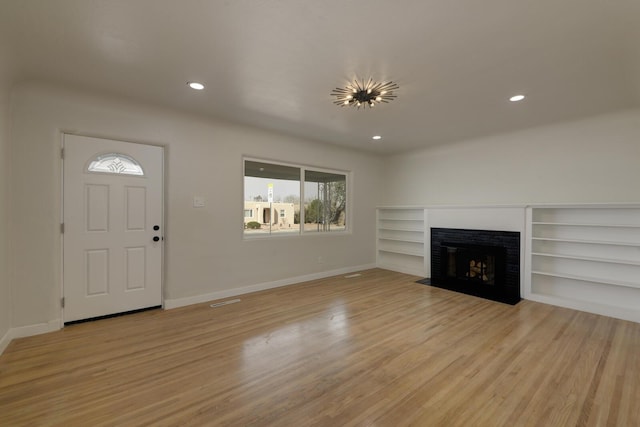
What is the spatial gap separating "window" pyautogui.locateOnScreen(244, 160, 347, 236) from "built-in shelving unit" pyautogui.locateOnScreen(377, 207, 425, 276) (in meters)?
1.09

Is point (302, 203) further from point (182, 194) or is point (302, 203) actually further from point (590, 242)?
point (590, 242)

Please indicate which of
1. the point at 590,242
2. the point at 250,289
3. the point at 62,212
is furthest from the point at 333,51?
the point at 590,242

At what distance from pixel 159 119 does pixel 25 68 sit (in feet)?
3.99

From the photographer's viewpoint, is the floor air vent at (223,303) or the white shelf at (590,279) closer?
the white shelf at (590,279)

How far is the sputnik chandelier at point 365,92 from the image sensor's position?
2.86m

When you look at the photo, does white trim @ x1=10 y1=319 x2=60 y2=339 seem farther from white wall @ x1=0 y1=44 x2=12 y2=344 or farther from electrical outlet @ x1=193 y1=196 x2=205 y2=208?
electrical outlet @ x1=193 y1=196 x2=205 y2=208

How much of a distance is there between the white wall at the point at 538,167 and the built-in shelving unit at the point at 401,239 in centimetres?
34

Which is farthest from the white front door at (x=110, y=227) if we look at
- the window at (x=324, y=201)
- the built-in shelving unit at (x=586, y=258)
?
the built-in shelving unit at (x=586, y=258)

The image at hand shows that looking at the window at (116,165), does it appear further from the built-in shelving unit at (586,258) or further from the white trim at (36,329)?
the built-in shelving unit at (586,258)

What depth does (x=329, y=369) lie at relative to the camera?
225cm

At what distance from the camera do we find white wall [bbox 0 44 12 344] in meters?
2.53

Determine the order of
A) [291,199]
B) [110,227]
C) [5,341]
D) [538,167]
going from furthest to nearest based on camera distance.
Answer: [291,199] → [538,167] → [110,227] → [5,341]

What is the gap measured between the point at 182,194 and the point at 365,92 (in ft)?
8.98

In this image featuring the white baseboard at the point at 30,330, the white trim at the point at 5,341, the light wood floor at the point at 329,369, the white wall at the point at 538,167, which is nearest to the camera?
the light wood floor at the point at 329,369
